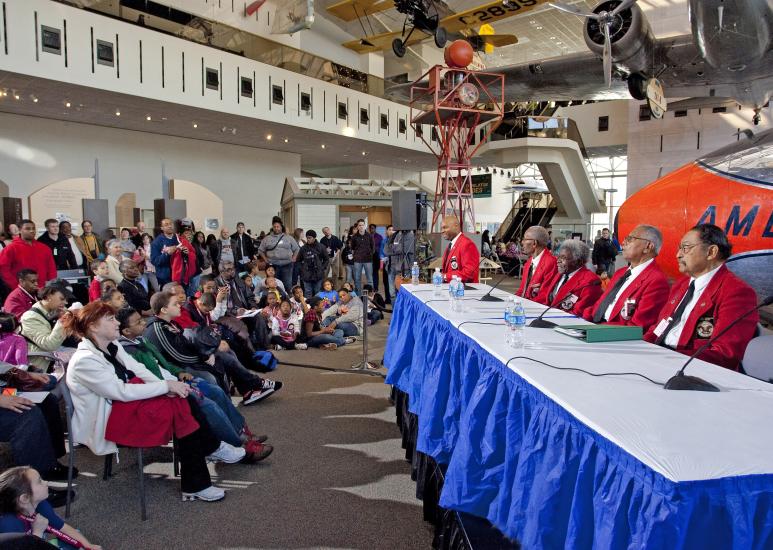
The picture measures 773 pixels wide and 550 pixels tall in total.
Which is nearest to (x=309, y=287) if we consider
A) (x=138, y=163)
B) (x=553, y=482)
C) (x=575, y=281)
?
(x=575, y=281)

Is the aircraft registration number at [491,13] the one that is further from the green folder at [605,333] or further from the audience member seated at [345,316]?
the green folder at [605,333]

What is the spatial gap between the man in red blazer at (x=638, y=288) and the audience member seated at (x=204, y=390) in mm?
2384

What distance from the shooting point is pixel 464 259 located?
5.10 meters

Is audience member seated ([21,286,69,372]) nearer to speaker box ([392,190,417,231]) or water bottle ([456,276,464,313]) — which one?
water bottle ([456,276,464,313])

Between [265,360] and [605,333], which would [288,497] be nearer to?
[605,333]

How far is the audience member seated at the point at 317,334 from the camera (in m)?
6.86

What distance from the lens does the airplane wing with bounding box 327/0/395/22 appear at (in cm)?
1560

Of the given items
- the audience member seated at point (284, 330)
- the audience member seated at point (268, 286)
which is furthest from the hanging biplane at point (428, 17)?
the audience member seated at point (284, 330)

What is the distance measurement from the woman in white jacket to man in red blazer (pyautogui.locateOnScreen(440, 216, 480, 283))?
3.01 m

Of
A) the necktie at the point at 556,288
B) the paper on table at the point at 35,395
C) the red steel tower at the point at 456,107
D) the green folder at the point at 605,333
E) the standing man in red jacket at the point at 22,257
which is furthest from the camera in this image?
the red steel tower at the point at 456,107

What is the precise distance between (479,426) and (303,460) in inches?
73.4

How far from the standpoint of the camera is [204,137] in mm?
16406

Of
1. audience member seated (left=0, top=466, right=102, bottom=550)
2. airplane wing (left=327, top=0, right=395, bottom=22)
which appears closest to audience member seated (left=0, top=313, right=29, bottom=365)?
→ audience member seated (left=0, top=466, right=102, bottom=550)

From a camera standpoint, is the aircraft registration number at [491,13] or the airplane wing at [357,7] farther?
the airplane wing at [357,7]
